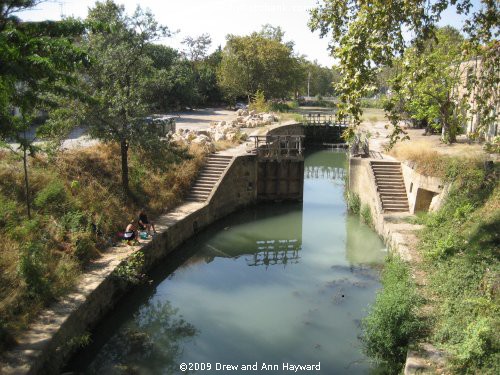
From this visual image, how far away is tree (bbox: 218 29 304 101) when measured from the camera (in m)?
48.7

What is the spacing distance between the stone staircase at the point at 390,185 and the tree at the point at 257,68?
3065 centimetres

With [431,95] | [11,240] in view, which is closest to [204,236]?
[11,240]

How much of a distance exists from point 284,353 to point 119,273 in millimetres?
4776

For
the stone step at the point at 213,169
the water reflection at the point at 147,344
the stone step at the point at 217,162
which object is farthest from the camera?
the stone step at the point at 217,162

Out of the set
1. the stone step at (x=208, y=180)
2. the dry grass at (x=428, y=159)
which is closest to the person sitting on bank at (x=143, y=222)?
the stone step at (x=208, y=180)

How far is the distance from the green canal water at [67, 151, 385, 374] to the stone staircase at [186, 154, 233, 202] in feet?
4.84

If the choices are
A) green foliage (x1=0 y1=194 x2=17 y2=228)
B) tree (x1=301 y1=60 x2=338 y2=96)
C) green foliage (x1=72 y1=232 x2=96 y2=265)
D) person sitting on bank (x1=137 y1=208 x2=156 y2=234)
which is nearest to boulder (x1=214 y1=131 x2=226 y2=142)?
person sitting on bank (x1=137 y1=208 x2=156 y2=234)

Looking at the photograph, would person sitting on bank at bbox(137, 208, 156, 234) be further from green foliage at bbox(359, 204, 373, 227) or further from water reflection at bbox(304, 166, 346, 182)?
water reflection at bbox(304, 166, 346, 182)

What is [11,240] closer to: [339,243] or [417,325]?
[417,325]

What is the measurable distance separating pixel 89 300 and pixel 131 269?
186cm

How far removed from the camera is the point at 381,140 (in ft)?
94.3

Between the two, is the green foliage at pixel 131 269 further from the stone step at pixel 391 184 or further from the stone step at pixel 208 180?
the stone step at pixel 391 184

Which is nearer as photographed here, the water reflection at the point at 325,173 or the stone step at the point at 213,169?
the stone step at the point at 213,169

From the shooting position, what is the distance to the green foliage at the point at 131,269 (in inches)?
488
